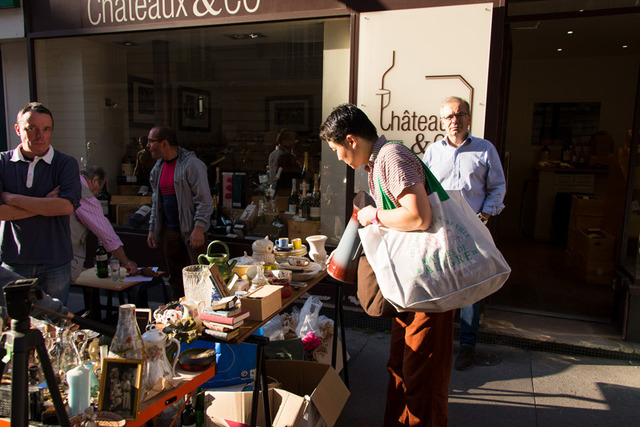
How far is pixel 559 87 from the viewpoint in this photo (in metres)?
8.70

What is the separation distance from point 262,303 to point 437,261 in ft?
2.86

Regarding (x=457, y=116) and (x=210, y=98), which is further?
(x=210, y=98)

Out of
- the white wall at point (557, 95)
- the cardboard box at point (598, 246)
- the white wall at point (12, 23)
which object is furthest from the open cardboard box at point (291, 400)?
the white wall at point (557, 95)

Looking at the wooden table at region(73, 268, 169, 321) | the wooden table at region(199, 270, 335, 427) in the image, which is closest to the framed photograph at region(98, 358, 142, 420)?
the wooden table at region(199, 270, 335, 427)

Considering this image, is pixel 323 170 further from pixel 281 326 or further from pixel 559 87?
pixel 559 87

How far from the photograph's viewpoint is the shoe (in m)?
3.75

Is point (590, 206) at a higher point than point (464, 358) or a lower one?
higher

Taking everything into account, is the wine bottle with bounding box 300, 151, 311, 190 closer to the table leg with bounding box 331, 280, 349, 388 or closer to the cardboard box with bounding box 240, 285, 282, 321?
the table leg with bounding box 331, 280, 349, 388

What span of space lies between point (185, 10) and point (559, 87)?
22.5 feet

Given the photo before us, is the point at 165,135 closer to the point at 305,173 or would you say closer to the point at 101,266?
the point at 101,266

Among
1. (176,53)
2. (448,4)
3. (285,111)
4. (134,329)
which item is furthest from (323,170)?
(134,329)

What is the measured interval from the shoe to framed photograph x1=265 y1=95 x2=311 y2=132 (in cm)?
301

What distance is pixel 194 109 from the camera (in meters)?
6.59

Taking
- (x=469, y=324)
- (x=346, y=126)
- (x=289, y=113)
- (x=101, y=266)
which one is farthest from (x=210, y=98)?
(x=346, y=126)
